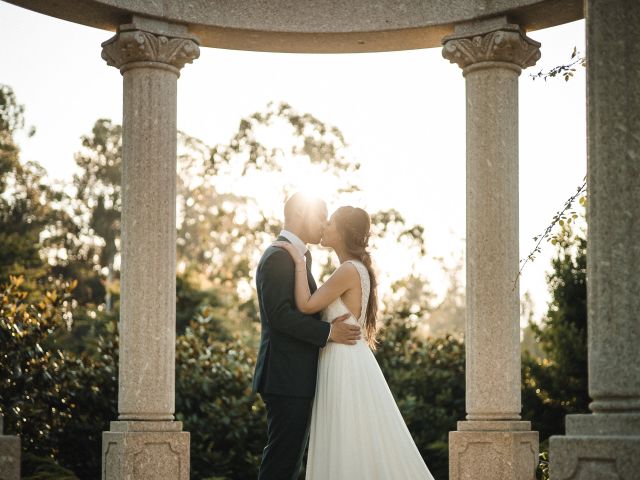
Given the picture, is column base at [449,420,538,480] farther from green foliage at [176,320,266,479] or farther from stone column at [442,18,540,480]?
green foliage at [176,320,266,479]

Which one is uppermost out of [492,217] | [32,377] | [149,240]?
[492,217]

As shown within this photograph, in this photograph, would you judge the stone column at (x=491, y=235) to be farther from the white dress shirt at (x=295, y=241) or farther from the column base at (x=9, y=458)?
the column base at (x=9, y=458)

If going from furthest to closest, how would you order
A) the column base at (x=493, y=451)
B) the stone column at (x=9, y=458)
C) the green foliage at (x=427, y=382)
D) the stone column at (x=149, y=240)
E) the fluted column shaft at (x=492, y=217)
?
1. the green foliage at (x=427, y=382)
2. the fluted column shaft at (x=492, y=217)
3. the stone column at (x=149, y=240)
4. the column base at (x=493, y=451)
5. the stone column at (x=9, y=458)

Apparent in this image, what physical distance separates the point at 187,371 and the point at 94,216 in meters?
68.0

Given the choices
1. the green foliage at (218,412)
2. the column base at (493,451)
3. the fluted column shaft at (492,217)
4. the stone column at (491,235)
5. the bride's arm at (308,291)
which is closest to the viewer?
the bride's arm at (308,291)

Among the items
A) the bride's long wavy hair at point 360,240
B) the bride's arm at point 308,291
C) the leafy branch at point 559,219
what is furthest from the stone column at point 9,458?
the leafy branch at point 559,219

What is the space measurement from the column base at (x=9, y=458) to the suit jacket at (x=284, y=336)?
5.65m

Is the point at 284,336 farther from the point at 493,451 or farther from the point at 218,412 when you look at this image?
the point at 218,412

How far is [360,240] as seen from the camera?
18328mm

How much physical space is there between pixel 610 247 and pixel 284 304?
6.73 metres

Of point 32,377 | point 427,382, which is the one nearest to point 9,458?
point 32,377

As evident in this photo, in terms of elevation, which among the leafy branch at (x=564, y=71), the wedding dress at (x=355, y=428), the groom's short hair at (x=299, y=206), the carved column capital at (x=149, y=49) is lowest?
the wedding dress at (x=355, y=428)

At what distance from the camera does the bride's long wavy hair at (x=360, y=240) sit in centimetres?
1816

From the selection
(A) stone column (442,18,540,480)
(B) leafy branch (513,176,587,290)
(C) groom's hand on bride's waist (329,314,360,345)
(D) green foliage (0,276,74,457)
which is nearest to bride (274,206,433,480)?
(C) groom's hand on bride's waist (329,314,360,345)
